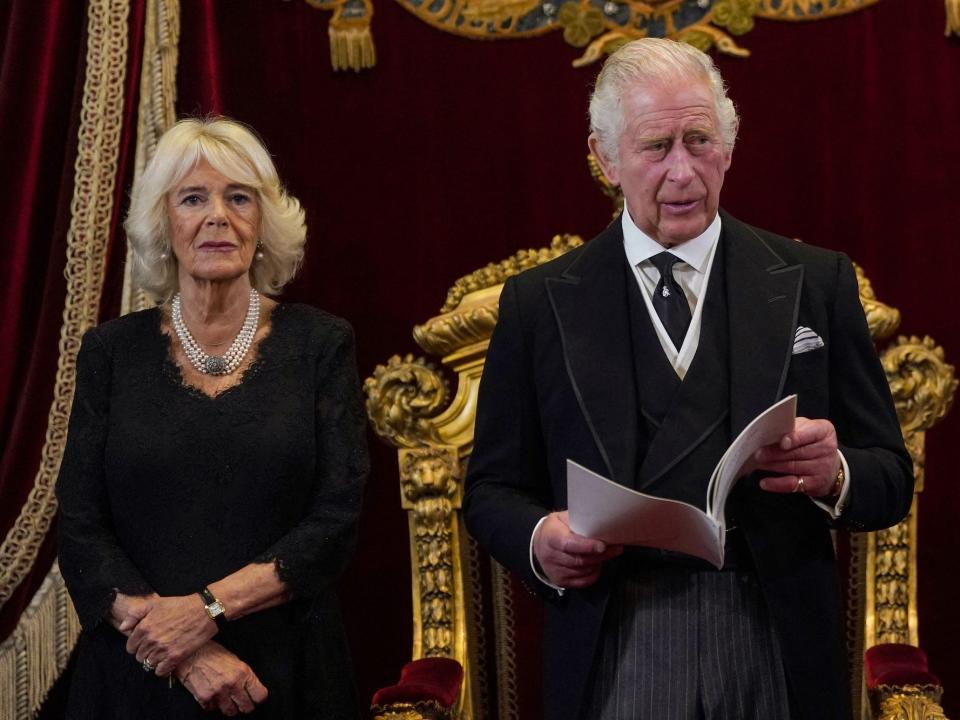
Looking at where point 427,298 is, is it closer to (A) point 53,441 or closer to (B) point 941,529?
(A) point 53,441

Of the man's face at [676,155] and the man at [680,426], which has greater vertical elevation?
the man's face at [676,155]

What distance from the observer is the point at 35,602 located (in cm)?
301

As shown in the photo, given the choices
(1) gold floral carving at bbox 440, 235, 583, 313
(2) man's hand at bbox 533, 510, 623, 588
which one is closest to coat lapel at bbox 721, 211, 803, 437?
(2) man's hand at bbox 533, 510, 623, 588

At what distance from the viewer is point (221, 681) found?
7.11 ft

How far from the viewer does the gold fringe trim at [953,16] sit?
2.94 meters

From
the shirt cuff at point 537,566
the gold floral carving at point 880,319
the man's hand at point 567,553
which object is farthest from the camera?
the gold floral carving at point 880,319

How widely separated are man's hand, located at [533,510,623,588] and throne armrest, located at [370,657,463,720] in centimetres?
67

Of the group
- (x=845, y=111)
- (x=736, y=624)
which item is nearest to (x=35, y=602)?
(x=736, y=624)

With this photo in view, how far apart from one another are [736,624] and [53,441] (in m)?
1.70

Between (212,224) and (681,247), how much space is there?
2.68 ft

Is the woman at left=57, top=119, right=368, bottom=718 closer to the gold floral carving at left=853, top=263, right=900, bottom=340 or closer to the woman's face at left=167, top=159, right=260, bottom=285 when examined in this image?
the woman's face at left=167, top=159, right=260, bottom=285

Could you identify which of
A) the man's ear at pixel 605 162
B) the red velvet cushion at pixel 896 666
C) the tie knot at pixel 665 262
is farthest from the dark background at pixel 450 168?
the tie knot at pixel 665 262

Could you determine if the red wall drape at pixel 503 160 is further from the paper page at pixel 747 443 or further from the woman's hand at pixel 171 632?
the paper page at pixel 747 443

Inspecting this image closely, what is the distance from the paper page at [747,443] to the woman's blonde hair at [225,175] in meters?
1.05
